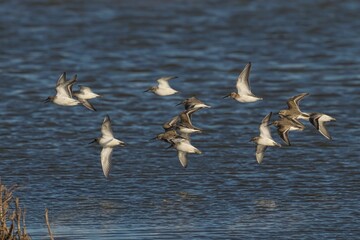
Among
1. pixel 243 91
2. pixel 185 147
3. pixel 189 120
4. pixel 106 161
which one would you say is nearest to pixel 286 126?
pixel 243 91

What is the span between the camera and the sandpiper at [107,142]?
16.3 m

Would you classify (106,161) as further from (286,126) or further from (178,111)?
(178,111)

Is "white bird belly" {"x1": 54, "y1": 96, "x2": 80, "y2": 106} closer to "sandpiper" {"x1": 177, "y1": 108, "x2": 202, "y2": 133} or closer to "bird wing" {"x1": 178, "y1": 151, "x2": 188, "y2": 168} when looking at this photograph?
"sandpiper" {"x1": 177, "y1": 108, "x2": 202, "y2": 133}

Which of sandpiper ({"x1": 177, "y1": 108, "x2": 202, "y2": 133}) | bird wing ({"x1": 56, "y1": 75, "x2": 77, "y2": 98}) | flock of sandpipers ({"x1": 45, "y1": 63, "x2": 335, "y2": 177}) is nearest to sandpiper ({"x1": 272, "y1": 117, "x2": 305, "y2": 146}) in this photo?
flock of sandpipers ({"x1": 45, "y1": 63, "x2": 335, "y2": 177})

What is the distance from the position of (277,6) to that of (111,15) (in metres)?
5.50

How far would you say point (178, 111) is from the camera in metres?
23.2

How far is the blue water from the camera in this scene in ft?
51.1

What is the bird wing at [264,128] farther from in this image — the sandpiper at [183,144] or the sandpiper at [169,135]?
the sandpiper at [169,135]

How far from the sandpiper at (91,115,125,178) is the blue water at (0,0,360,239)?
44 centimetres

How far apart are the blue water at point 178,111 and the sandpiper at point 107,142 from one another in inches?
17.4

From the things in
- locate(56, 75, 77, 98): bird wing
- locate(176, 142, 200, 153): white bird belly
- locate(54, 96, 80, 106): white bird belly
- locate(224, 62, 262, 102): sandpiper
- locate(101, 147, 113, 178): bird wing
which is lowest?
locate(101, 147, 113, 178): bird wing

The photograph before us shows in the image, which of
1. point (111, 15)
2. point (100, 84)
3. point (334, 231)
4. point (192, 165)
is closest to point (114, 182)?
point (192, 165)

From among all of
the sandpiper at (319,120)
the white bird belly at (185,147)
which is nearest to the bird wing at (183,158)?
the white bird belly at (185,147)

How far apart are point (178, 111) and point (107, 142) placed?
22.2 ft
